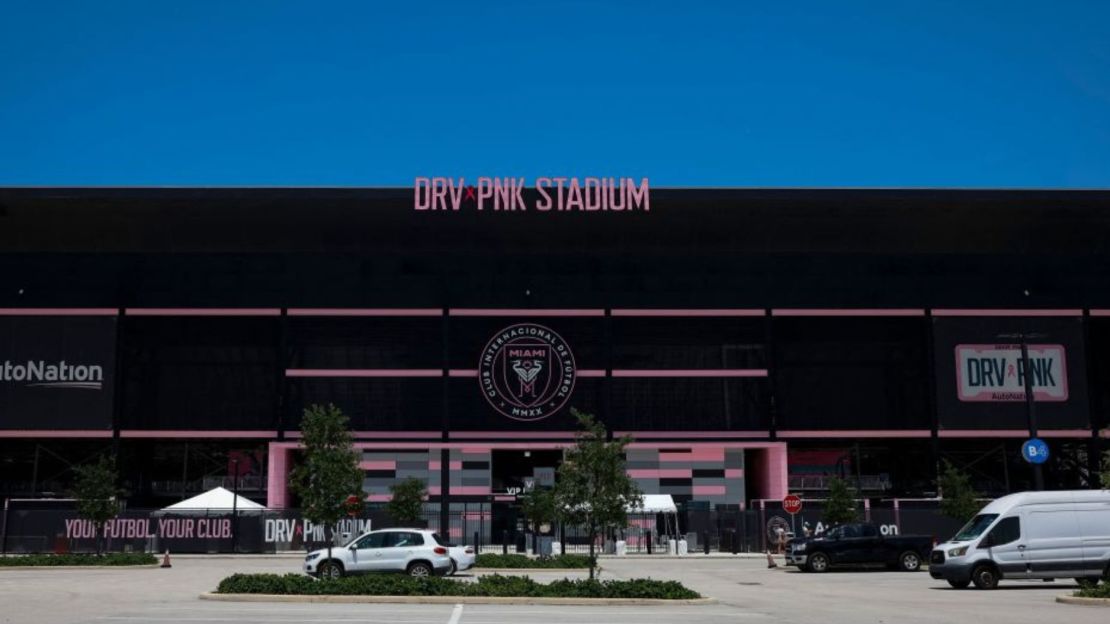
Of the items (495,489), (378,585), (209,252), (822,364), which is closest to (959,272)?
(822,364)

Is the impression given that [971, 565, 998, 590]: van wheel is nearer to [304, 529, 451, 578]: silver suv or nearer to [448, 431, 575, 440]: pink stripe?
[304, 529, 451, 578]: silver suv

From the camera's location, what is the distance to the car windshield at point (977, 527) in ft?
99.4

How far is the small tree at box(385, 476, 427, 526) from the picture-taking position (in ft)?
179

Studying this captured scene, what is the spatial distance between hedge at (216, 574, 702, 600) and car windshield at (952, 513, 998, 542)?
29.5 feet

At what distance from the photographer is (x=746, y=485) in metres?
69.9

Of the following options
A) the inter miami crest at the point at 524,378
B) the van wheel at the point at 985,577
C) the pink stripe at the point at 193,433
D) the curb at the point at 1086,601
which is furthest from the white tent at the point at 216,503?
the curb at the point at 1086,601

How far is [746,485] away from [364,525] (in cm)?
2520

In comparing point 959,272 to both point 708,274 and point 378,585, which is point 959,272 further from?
point 378,585

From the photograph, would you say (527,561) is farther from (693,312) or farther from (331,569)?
(693,312)

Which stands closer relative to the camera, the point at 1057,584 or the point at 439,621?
the point at 439,621

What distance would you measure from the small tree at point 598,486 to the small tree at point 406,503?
26179 mm

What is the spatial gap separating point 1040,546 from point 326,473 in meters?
19.1

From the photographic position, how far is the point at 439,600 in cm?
2566

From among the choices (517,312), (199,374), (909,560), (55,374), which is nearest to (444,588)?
(909,560)
